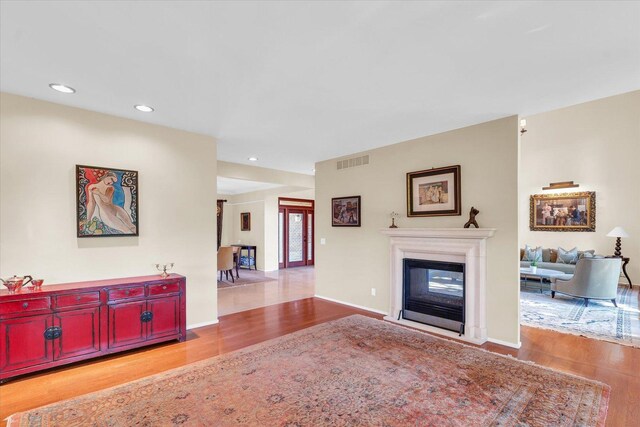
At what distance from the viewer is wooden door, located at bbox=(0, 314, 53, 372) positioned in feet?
8.84

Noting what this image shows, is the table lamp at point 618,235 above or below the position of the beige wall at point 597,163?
below

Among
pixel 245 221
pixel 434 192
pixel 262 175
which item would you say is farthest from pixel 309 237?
pixel 434 192

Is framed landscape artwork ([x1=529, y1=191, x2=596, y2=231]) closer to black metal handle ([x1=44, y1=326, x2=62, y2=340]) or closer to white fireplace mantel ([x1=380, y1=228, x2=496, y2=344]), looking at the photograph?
white fireplace mantel ([x1=380, y1=228, x2=496, y2=344])

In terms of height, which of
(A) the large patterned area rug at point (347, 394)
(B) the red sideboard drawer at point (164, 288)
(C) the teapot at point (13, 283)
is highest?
(C) the teapot at point (13, 283)

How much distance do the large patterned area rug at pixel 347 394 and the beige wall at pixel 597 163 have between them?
633 centimetres

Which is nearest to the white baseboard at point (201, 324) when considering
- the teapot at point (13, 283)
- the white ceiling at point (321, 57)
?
the teapot at point (13, 283)

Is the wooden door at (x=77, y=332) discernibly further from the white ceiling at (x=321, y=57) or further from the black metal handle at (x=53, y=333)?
the white ceiling at (x=321, y=57)

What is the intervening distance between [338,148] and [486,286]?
3.04m

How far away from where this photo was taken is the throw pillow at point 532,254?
24.2 ft

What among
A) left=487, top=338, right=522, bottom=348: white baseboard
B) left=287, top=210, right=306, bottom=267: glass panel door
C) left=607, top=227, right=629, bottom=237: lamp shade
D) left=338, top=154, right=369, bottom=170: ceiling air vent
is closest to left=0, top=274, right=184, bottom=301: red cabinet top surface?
left=338, top=154, right=369, bottom=170: ceiling air vent

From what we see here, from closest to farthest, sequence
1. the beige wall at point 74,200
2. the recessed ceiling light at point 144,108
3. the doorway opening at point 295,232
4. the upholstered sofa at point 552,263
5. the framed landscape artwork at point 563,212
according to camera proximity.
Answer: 1. the beige wall at point 74,200
2. the recessed ceiling light at point 144,108
3. the upholstered sofa at point 552,263
4. the framed landscape artwork at point 563,212
5. the doorway opening at point 295,232

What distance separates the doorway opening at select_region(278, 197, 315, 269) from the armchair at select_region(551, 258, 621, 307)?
294 inches

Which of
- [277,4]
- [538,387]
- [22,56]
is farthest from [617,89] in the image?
[22,56]

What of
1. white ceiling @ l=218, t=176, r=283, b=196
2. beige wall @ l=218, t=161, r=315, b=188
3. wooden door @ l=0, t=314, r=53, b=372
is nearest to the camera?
wooden door @ l=0, t=314, r=53, b=372
